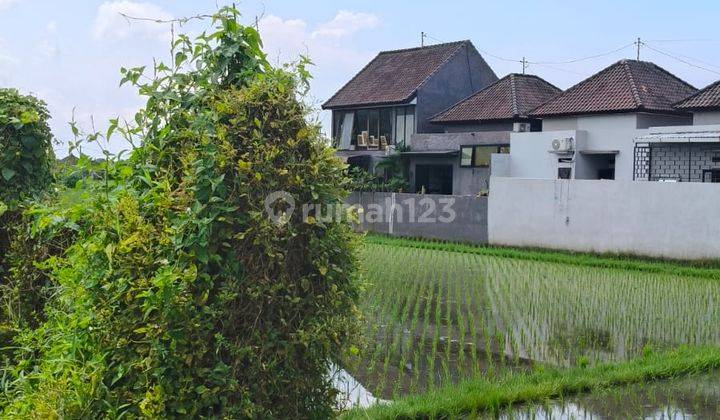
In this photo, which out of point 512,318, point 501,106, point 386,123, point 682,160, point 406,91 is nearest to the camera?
point 512,318

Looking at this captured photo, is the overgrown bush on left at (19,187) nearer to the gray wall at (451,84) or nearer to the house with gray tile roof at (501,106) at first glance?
the house with gray tile roof at (501,106)

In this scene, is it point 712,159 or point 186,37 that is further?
point 712,159

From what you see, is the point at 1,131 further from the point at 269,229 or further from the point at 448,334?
the point at 448,334

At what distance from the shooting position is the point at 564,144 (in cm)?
2234

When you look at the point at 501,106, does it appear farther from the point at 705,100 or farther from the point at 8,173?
the point at 8,173

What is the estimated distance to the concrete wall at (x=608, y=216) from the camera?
43.6ft

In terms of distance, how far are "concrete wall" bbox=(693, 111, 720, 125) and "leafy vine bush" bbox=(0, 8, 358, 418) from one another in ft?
64.5

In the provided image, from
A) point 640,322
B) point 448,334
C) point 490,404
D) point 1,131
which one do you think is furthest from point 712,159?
point 1,131

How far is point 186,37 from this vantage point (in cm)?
347

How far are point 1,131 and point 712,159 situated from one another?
18726 millimetres

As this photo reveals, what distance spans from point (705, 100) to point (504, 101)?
8.16 metres

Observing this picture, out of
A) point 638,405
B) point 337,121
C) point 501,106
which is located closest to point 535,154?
point 501,106

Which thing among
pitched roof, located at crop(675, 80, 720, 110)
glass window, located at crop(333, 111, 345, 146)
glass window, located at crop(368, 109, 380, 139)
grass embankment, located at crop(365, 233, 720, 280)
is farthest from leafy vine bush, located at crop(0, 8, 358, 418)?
glass window, located at crop(333, 111, 345, 146)

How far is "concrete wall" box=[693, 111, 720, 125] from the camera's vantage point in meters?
20.3
